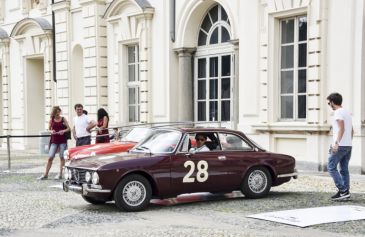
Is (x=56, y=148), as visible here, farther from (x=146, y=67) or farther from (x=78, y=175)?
(x=146, y=67)

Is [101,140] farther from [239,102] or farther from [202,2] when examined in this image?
[202,2]

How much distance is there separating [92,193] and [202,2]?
10.5 m

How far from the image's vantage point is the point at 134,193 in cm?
959

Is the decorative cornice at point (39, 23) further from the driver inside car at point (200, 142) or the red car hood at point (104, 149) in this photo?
the driver inside car at point (200, 142)

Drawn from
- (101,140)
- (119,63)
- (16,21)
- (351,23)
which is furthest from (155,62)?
(16,21)

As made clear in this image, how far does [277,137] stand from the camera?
1617 centimetres

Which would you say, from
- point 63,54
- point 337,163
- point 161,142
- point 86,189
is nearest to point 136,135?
point 161,142

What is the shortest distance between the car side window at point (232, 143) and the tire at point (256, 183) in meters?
0.41

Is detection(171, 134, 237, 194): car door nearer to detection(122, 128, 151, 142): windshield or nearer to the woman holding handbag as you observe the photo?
detection(122, 128, 151, 142): windshield

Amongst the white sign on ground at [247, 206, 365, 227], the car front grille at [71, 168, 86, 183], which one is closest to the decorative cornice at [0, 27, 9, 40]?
the car front grille at [71, 168, 86, 183]

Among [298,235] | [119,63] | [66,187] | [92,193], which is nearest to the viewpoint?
[298,235]

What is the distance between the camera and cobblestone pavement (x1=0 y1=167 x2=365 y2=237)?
798 centimetres

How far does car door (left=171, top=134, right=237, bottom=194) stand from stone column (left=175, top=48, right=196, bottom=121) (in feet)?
30.6

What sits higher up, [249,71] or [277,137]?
[249,71]
